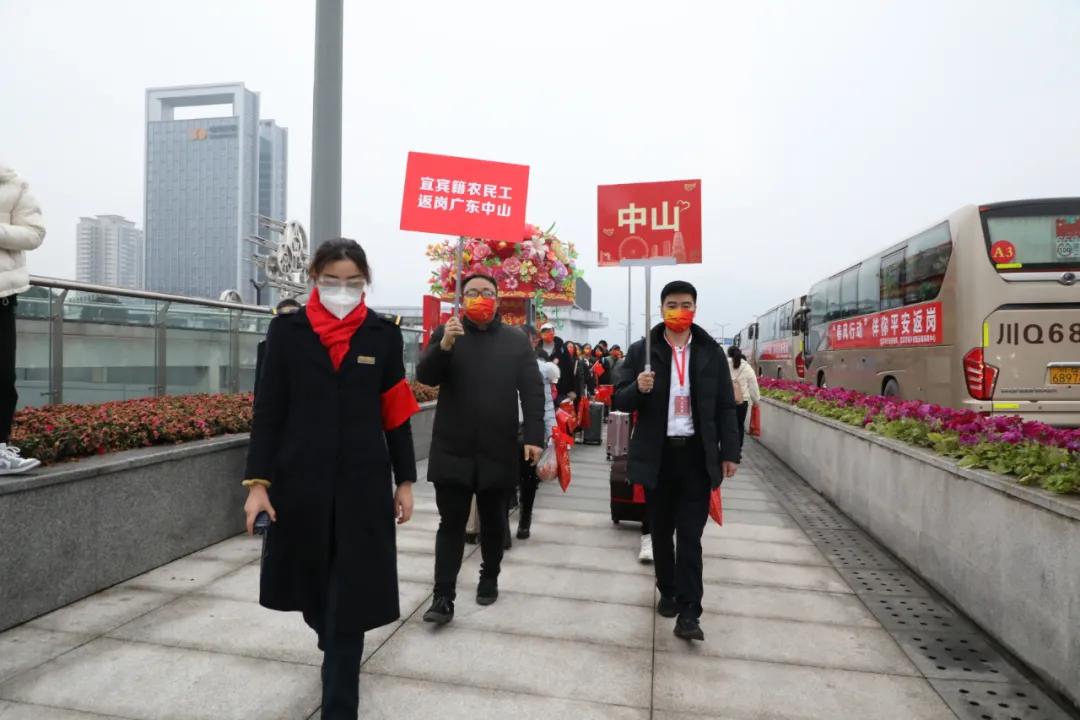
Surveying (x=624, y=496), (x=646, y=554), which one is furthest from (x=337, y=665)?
(x=624, y=496)

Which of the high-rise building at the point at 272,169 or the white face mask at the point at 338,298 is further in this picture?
the high-rise building at the point at 272,169

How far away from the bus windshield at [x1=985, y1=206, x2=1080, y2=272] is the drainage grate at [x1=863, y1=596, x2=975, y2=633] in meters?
5.88

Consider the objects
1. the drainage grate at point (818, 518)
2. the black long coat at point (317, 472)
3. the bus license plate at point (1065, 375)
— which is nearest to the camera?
the black long coat at point (317, 472)

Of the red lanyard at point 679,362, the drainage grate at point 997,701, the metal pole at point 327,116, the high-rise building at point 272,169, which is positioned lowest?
the drainage grate at point 997,701

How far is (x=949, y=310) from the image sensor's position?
29.6 feet

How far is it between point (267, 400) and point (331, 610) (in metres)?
0.79

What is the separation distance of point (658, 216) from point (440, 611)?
4213 mm

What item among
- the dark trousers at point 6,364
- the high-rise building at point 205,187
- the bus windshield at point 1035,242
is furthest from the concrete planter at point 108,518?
the high-rise building at point 205,187

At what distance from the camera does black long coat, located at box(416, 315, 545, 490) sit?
385 centimetres

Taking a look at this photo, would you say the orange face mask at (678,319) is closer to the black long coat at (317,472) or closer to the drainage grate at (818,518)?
the black long coat at (317,472)

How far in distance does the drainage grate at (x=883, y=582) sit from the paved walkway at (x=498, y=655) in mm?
113

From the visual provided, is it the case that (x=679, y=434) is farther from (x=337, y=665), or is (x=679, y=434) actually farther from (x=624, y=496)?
(x=624, y=496)

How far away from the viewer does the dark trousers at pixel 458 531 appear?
12.3 ft

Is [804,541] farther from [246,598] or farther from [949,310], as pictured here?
[949,310]
